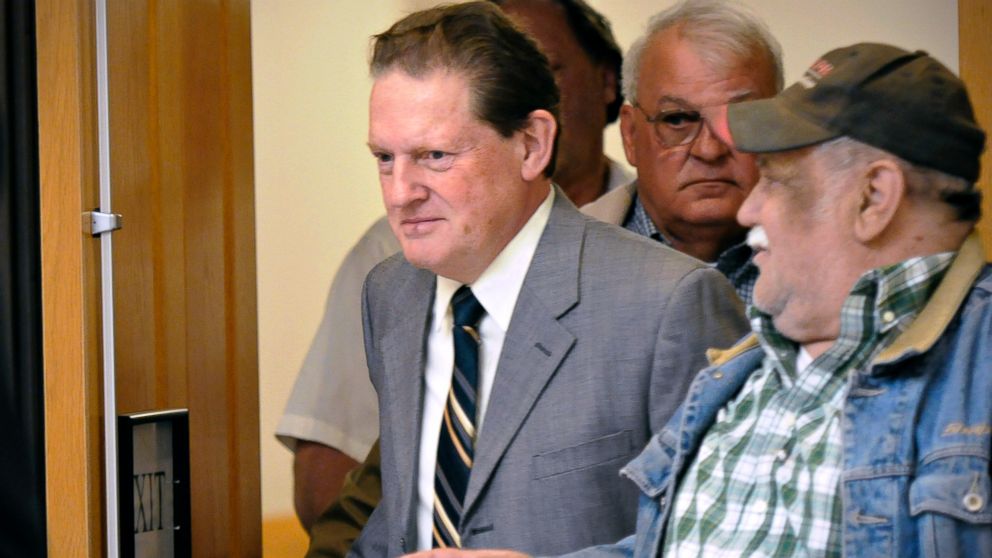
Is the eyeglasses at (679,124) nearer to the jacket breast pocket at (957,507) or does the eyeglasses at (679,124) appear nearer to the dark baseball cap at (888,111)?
the dark baseball cap at (888,111)

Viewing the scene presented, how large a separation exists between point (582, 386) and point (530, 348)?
0.37ft

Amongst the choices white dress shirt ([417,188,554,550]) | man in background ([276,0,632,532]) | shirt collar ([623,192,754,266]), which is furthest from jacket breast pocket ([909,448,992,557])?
man in background ([276,0,632,532])

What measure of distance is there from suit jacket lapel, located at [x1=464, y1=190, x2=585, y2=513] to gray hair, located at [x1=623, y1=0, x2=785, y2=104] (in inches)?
27.7

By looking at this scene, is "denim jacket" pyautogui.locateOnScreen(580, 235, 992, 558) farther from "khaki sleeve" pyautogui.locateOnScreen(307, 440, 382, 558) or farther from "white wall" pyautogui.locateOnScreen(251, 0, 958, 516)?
"white wall" pyautogui.locateOnScreen(251, 0, 958, 516)

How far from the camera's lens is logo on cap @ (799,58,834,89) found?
185 centimetres

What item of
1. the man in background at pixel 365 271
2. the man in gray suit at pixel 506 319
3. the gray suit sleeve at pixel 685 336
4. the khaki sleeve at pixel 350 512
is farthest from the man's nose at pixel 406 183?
the man in background at pixel 365 271

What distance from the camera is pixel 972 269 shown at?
5.79ft

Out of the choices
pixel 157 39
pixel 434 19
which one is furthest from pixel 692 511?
pixel 157 39

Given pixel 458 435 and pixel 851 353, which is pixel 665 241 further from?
pixel 851 353

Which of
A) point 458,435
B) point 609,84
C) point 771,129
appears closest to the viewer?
point 771,129

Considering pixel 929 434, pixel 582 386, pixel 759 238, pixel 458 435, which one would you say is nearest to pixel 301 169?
pixel 458 435

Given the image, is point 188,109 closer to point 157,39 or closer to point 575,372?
point 157,39

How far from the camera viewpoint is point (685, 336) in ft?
7.58

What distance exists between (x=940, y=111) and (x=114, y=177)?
5.76 feet
